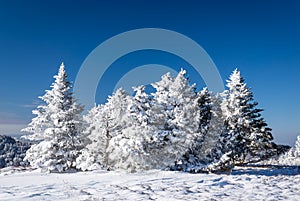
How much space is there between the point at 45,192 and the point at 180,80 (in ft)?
50.3

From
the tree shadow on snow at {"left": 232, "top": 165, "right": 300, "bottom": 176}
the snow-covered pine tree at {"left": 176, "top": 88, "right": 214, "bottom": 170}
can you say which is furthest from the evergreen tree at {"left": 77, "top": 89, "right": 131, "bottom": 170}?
the tree shadow on snow at {"left": 232, "top": 165, "right": 300, "bottom": 176}

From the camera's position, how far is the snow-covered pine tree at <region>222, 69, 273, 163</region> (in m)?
27.5

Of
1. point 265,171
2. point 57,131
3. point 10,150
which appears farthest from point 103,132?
point 10,150

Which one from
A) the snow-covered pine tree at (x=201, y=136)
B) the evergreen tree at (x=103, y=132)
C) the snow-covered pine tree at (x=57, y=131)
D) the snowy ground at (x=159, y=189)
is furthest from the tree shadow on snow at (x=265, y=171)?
the snow-covered pine tree at (x=57, y=131)

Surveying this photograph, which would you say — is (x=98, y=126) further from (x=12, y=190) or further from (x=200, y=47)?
(x=200, y=47)

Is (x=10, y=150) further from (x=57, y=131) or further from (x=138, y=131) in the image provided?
(x=138, y=131)

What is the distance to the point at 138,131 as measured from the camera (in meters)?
20.3

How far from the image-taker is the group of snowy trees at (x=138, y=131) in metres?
20.8

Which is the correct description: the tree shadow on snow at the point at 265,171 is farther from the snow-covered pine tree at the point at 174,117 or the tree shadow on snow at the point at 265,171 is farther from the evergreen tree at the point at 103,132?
the evergreen tree at the point at 103,132

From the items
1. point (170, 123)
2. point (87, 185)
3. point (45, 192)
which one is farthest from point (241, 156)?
point (45, 192)

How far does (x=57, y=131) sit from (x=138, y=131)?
23.9 ft

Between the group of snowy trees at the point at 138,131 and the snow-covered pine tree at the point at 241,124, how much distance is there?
118 millimetres

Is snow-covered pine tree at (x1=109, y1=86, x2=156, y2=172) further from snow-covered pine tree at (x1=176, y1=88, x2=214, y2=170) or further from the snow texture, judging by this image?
the snow texture

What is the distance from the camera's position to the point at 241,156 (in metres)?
29.2
